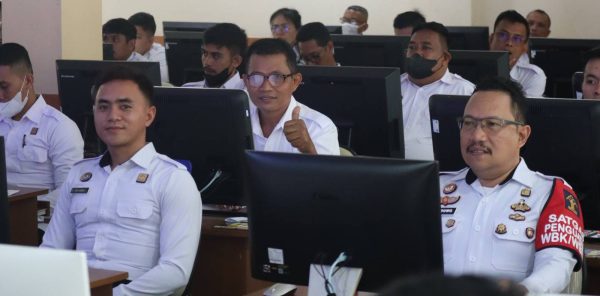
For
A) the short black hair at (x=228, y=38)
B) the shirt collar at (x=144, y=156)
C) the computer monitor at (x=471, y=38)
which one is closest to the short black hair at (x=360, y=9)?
the computer monitor at (x=471, y=38)

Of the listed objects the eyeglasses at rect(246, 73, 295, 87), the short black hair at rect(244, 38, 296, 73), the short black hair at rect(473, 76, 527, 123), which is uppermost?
the short black hair at rect(244, 38, 296, 73)

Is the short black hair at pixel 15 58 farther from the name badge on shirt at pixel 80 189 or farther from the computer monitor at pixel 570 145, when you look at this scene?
the computer monitor at pixel 570 145

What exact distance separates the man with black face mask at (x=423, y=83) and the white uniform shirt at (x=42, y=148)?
1609mm

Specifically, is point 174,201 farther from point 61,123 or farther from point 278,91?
point 61,123

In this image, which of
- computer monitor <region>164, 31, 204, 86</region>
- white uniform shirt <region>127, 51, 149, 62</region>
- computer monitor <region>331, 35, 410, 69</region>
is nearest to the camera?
computer monitor <region>331, 35, 410, 69</region>

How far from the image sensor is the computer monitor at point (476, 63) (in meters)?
5.07

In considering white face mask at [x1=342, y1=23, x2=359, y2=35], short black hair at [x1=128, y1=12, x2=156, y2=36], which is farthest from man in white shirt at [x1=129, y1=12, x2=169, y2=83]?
white face mask at [x1=342, y1=23, x2=359, y2=35]

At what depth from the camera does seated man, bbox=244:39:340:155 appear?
12.9 feet

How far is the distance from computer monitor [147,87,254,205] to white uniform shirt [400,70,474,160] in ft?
6.04

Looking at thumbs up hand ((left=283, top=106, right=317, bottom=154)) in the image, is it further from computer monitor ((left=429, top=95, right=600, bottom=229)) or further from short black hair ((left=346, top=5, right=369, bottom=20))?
short black hair ((left=346, top=5, right=369, bottom=20))

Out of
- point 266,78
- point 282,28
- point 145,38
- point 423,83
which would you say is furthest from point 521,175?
point 282,28

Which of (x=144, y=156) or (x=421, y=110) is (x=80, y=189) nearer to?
(x=144, y=156)

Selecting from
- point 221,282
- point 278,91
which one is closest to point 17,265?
point 221,282

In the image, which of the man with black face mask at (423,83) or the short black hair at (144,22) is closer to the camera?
the man with black face mask at (423,83)
